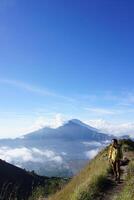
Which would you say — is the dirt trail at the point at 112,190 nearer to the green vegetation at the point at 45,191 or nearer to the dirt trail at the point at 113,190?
the dirt trail at the point at 113,190

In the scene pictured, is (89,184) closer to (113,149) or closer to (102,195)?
(102,195)

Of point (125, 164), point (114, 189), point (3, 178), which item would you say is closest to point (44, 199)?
point (125, 164)

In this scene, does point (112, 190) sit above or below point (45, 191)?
above

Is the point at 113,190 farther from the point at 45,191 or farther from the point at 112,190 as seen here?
the point at 45,191

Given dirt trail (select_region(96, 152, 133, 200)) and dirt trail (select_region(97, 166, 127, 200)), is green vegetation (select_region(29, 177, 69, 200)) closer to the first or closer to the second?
dirt trail (select_region(96, 152, 133, 200))

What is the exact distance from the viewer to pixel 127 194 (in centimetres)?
1578

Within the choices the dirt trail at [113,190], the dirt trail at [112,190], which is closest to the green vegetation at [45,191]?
the dirt trail at [112,190]

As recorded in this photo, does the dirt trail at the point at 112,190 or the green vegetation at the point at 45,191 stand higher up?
the dirt trail at the point at 112,190

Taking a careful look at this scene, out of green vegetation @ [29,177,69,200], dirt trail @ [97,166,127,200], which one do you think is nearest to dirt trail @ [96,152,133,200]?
dirt trail @ [97,166,127,200]

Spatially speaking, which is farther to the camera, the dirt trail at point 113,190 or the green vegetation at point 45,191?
the green vegetation at point 45,191

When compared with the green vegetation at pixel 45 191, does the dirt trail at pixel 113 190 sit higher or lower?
higher

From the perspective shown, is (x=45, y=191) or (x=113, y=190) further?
(x=45, y=191)

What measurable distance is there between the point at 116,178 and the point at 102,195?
4.98 meters

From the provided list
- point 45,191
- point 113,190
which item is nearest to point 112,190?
point 113,190
